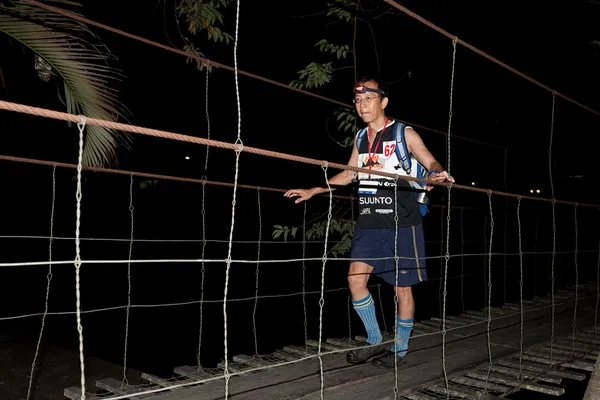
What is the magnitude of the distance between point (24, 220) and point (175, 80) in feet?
30.8

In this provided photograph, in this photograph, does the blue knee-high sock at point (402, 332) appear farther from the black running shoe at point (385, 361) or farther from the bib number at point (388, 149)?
the bib number at point (388, 149)

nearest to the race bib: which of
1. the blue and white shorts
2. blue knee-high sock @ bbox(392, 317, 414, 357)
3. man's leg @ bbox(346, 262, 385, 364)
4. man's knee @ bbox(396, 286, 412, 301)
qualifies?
the blue and white shorts

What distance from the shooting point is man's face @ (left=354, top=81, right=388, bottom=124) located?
2592mm

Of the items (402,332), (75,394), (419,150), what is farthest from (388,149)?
(75,394)

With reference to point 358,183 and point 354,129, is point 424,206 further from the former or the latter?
point 354,129

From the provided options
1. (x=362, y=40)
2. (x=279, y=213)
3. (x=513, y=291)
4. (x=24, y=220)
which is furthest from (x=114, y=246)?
(x=362, y=40)

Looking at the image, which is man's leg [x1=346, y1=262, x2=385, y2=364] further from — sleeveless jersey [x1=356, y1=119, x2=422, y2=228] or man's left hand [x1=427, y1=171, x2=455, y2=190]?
man's left hand [x1=427, y1=171, x2=455, y2=190]

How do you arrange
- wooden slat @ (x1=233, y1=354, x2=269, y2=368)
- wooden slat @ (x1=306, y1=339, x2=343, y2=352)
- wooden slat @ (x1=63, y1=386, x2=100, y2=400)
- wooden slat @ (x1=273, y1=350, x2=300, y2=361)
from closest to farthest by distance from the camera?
wooden slat @ (x1=63, y1=386, x2=100, y2=400), wooden slat @ (x1=233, y1=354, x2=269, y2=368), wooden slat @ (x1=273, y1=350, x2=300, y2=361), wooden slat @ (x1=306, y1=339, x2=343, y2=352)

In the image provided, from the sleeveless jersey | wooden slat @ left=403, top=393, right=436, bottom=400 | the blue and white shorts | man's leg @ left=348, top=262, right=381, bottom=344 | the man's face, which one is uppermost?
the man's face

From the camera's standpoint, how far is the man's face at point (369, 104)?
2592 millimetres

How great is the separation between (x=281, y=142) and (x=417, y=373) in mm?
10111

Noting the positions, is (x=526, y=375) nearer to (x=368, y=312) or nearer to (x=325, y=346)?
(x=368, y=312)

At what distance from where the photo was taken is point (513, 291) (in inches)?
494

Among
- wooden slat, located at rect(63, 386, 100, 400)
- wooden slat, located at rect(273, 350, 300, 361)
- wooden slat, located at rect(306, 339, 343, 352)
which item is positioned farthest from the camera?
wooden slat, located at rect(306, 339, 343, 352)
